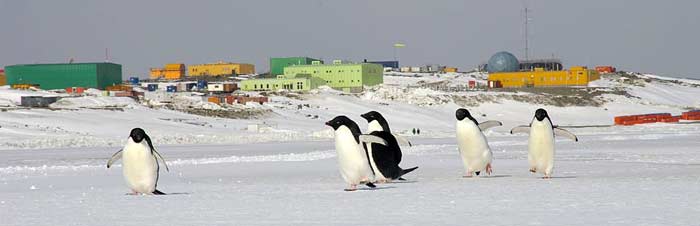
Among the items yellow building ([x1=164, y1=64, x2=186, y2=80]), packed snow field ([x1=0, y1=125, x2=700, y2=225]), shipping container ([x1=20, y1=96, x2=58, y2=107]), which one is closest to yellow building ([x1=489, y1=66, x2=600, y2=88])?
yellow building ([x1=164, y1=64, x2=186, y2=80])

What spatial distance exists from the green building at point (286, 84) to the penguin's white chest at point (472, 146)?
7476cm

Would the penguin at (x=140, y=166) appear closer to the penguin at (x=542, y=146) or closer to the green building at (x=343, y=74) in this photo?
the penguin at (x=542, y=146)

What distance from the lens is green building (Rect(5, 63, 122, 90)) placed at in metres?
85.0

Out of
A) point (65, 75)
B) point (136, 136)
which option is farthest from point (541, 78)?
point (136, 136)

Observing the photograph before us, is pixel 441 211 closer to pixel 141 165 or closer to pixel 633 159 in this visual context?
pixel 141 165

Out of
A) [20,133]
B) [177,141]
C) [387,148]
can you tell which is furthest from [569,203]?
[20,133]

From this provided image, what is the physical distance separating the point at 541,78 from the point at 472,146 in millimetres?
97780

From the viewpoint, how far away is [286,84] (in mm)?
93000

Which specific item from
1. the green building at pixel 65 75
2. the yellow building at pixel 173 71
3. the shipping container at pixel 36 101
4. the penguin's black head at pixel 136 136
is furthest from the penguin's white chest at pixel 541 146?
the yellow building at pixel 173 71

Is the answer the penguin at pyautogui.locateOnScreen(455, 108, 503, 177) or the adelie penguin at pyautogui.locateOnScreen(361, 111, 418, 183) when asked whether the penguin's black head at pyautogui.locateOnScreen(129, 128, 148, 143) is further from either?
the penguin at pyautogui.locateOnScreen(455, 108, 503, 177)

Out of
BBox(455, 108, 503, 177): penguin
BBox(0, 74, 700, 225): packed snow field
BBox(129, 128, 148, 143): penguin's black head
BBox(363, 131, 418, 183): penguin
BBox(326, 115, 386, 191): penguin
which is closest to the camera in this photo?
BBox(0, 74, 700, 225): packed snow field

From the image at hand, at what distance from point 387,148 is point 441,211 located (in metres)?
5.12

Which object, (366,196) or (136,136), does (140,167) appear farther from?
(366,196)

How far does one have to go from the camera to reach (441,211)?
33.2 ft
